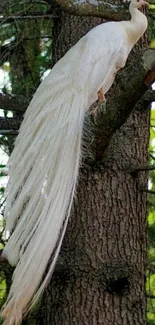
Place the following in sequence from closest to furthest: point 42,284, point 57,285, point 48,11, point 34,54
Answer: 1. point 42,284
2. point 57,285
3. point 48,11
4. point 34,54

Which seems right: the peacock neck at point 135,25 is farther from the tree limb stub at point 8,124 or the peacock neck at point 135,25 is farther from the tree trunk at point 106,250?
the tree limb stub at point 8,124

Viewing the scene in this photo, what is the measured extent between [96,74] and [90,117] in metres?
0.40

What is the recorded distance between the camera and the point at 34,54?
14.8 ft

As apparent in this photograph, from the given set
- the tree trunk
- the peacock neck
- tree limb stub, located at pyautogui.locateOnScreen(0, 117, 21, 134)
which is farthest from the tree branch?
the peacock neck

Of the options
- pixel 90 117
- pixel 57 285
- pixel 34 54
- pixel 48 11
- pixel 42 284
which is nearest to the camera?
pixel 42 284

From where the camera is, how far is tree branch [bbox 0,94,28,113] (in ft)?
12.0

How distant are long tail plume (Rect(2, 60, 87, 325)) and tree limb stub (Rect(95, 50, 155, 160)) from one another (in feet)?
0.37

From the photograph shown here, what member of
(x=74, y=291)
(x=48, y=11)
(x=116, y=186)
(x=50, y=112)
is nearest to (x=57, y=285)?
(x=74, y=291)

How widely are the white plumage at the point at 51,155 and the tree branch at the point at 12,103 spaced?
0.25m

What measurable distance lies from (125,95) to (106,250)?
2.49 ft

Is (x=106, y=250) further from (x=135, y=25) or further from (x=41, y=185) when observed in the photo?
(x=135, y=25)

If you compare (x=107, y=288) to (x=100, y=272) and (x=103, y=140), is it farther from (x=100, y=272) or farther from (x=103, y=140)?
(x=103, y=140)

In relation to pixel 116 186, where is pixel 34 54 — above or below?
above

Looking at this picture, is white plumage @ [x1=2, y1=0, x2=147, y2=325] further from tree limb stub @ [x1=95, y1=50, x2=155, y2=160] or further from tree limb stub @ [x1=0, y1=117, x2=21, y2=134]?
tree limb stub @ [x1=0, y1=117, x2=21, y2=134]
